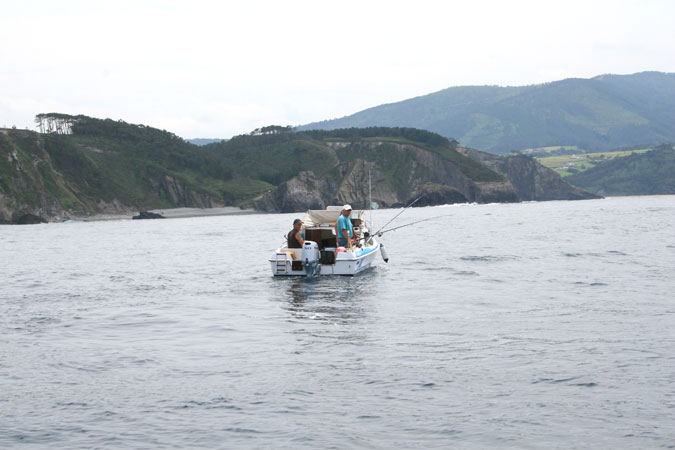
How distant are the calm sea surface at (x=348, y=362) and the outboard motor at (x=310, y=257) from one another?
0.47 m

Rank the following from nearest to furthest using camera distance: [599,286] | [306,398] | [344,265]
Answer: [306,398] → [599,286] → [344,265]

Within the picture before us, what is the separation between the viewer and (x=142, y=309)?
829 inches

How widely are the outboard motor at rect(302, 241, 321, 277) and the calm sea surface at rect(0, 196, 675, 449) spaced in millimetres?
474

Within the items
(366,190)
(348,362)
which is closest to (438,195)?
(366,190)

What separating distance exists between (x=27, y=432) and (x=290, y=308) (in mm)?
11057

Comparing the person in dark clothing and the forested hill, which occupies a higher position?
the forested hill

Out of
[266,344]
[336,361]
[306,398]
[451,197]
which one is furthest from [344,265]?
[451,197]

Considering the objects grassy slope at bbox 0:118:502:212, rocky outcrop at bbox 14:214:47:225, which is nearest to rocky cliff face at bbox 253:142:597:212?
grassy slope at bbox 0:118:502:212

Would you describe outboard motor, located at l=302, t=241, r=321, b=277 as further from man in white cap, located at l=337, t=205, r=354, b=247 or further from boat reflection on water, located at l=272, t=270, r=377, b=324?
man in white cap, located at l=337, t=205, r=354, b=247

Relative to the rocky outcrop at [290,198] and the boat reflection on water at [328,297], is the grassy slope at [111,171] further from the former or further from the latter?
the boat reflection on water at [328,297]

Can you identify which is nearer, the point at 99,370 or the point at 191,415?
the point at 191,415

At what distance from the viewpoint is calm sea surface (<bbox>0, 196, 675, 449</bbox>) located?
9352mm

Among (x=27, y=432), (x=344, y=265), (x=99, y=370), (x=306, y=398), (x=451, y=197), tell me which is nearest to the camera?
(x=27, y=432)

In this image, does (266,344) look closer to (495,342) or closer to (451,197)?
(495,342)
